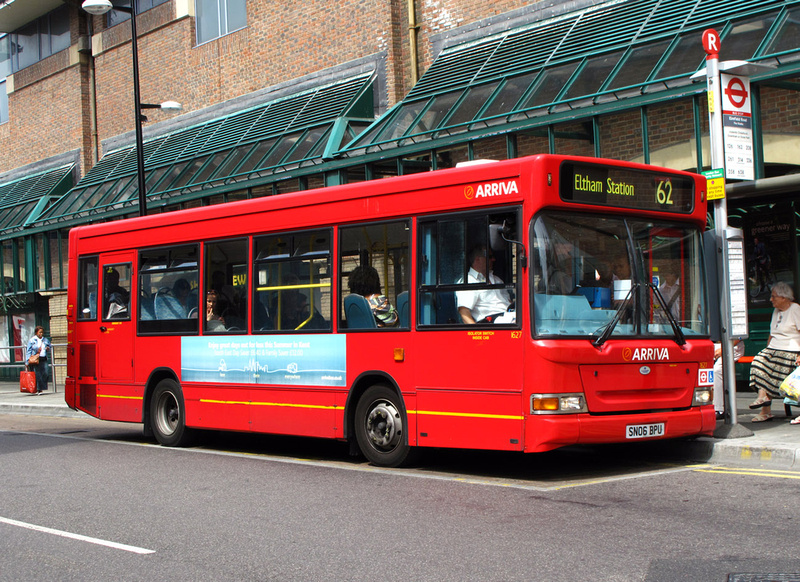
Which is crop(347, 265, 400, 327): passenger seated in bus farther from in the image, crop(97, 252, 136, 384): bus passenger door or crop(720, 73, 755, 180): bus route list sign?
crop(97, 252, 136, 384): bus passenger door

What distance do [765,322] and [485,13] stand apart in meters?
8.34

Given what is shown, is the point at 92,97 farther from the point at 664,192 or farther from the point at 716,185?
the point at 664,192

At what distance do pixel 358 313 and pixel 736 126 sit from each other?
4.47 metres

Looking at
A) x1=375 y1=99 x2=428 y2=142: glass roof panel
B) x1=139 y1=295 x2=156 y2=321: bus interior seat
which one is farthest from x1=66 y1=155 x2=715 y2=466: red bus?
x1=375 y1=99 x2=428 y2=142: glass roof panel

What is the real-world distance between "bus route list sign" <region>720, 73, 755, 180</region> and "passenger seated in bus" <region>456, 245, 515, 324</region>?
3.18 meters

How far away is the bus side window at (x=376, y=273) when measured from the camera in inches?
385

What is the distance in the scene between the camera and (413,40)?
20.9m

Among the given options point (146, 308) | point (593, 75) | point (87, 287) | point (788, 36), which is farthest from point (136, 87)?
point (788, 36)

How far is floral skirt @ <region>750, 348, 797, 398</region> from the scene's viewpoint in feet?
37.5

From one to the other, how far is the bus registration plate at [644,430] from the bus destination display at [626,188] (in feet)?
6.50

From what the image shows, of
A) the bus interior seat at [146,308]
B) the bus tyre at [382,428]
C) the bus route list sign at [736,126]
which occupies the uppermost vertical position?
the bus route list sign at [736,126]

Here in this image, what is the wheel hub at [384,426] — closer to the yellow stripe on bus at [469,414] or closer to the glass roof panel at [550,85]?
the yellow stripe on bus at [469,414]

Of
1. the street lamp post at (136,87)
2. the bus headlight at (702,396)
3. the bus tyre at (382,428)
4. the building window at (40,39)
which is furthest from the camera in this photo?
the building window at (40,39)

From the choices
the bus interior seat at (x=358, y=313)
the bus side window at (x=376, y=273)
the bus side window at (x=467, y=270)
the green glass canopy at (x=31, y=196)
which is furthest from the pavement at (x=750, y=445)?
the green glass canopy at (x=31, y=196)
